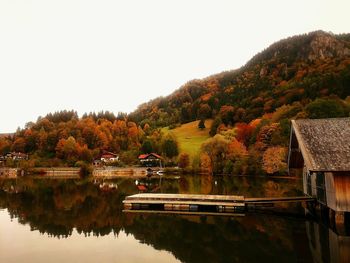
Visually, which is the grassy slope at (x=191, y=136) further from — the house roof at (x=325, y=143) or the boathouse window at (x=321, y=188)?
the house roof at (x=325, y=143)

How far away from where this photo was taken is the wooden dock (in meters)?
26.0

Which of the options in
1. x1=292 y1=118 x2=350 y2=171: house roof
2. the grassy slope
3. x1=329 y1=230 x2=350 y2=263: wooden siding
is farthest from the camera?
the grassy slope

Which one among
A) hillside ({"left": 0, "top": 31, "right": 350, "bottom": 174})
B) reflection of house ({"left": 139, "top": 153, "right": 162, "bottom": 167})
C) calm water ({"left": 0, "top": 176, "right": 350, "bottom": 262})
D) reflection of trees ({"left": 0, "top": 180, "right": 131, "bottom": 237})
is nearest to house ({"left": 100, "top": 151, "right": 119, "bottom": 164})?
hillside ({"left": 0, "top": 31, "right": 350, "bottom": 174})

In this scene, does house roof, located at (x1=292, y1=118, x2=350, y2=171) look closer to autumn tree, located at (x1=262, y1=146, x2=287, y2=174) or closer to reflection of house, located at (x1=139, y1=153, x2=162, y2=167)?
autumn tree, located at (x1=262, y1=146, x2=287, y2=174)

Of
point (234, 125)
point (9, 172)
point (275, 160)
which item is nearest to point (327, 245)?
point (275, 160)

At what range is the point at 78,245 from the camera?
16797 mm

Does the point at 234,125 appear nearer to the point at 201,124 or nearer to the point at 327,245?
the point at 201,124

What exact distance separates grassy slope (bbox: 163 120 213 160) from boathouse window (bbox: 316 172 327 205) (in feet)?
240

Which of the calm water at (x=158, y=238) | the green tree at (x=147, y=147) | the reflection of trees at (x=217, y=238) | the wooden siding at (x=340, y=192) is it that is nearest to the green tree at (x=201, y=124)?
the green tree at (x=147, y=147)

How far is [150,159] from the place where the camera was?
114m

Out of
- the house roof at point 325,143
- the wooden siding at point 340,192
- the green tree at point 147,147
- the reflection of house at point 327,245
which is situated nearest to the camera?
the reflection of house at point 327,245

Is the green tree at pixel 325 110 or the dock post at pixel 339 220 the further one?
the green tree at pixel 325 110

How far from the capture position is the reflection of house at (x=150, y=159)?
367ft

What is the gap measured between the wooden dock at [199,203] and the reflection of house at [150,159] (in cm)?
8214
